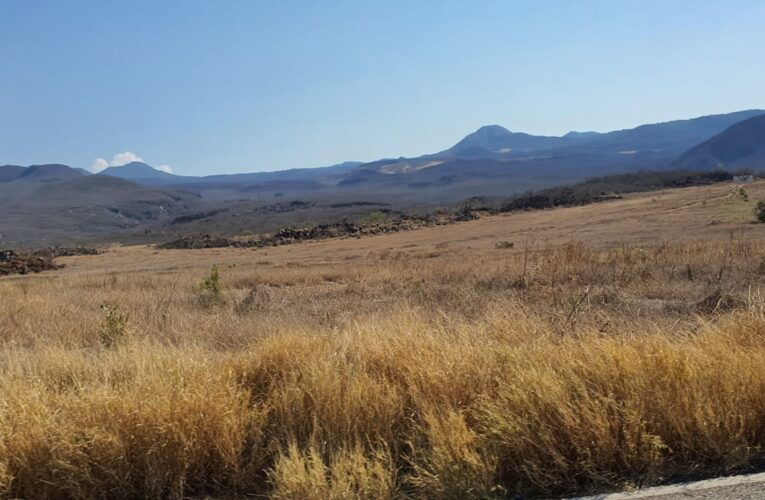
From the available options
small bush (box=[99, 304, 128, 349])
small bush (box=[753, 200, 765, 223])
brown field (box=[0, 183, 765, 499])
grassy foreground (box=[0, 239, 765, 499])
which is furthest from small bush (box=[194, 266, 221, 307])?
small bush (box=[753, 200, 765, 223])

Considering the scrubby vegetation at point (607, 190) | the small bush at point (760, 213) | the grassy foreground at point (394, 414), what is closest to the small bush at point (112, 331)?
the grassy foreground at point (394, 414)

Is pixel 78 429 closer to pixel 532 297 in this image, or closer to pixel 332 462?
pixel 332 462

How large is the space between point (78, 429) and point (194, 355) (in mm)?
1473

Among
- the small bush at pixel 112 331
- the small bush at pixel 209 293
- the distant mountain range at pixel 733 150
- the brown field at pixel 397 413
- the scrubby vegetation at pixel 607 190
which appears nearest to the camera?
the brown field at pixel 397 413

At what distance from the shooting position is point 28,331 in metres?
8.40

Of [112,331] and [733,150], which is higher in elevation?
[733,150]

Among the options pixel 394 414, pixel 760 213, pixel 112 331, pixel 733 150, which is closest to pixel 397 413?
pixel 394 414

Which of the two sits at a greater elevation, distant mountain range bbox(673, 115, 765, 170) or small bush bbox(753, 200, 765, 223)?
distant mountain range bbox(673, 115, 765, 170)

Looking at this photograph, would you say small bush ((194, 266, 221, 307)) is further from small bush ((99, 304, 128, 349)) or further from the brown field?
the brown field

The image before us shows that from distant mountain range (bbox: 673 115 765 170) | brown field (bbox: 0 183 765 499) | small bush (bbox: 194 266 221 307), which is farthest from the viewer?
distant mountain range (bbox: 673 115 765 170)

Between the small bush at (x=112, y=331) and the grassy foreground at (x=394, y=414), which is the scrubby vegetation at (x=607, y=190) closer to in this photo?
the small bush at (x=112, y=331)

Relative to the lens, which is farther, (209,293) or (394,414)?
(209,293)

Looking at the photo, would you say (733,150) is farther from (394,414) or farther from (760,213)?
(394,414)

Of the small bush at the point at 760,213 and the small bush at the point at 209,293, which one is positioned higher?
the small bush at the point at 209,293
